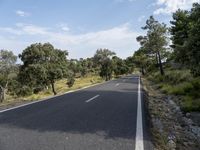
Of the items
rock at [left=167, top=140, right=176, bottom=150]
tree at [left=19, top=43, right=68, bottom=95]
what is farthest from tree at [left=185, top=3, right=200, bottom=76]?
tree at [left=19, top=43, right=68, bottom=95]

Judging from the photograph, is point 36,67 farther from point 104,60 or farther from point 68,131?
point 104,60

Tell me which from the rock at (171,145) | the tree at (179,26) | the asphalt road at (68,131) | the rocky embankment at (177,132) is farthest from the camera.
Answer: the tree at (179,26)

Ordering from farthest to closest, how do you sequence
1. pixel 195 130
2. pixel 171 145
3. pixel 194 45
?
pixel 194 45
pixel 195 130
pixel 171 145

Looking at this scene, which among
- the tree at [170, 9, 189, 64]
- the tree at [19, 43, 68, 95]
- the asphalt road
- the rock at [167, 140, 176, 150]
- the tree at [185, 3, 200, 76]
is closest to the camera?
the asphalt road

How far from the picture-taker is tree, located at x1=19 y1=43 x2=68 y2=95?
977 inches

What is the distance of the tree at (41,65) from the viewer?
2481 centimetres

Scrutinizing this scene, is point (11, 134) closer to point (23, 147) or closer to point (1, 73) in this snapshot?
point (23, 147)

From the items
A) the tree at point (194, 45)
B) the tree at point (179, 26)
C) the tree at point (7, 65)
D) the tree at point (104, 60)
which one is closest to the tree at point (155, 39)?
the tree at point (179, 26)

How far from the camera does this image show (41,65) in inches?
984

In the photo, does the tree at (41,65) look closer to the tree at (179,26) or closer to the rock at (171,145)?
the tree at (179,26)

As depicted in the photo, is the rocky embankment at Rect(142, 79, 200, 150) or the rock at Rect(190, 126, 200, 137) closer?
the rocky embankment at Rect(142, 79, 200, 150)

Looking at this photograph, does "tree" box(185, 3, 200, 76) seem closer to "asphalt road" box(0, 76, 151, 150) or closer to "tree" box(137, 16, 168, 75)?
"asphalt road" box(0, 76, 151, 150)

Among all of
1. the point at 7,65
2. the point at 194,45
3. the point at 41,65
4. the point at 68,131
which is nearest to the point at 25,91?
the point at 7,65

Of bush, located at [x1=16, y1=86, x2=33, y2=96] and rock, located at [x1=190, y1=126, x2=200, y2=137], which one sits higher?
rock, located at [x1=190, y1=126, x2=200, y2=137]
